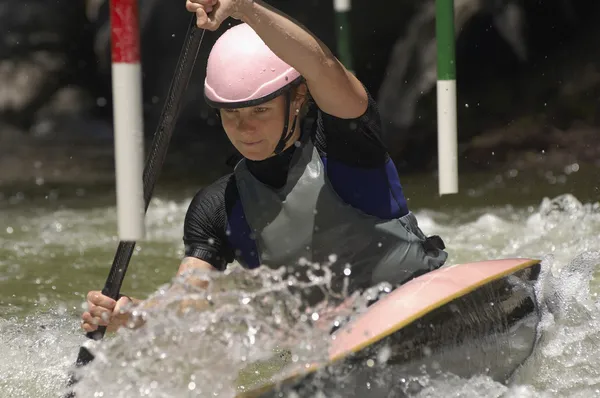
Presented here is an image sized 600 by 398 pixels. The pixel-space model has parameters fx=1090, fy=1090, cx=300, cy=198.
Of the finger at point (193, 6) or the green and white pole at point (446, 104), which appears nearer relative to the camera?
the finger at point (193, 6)

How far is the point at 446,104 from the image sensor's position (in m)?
3.58

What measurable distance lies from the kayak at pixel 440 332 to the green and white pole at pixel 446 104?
799 mm

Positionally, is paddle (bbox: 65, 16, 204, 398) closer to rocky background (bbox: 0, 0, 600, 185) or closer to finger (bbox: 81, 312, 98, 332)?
finger (bbox: 81, 312, 98, 332)

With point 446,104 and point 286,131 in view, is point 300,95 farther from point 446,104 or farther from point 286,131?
point 446,104

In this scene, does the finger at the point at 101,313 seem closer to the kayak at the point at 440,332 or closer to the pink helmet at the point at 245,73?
the kayak at the point at 440,332

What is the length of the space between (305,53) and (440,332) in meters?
0.68

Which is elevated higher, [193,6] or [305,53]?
[193,6]

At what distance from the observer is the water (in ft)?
8.13

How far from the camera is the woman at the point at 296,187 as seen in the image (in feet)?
8.38

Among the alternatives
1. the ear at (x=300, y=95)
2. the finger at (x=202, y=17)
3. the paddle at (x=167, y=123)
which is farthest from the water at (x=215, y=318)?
the finger at (x=202, y=17)

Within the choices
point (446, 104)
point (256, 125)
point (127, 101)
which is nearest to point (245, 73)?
point (256, 125)

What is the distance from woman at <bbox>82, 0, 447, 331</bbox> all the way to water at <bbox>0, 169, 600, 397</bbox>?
89 mm

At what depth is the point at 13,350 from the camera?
336 centimetres

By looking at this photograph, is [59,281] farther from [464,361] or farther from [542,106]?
[542,106]
